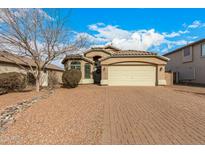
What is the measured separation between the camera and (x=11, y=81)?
1271 cm

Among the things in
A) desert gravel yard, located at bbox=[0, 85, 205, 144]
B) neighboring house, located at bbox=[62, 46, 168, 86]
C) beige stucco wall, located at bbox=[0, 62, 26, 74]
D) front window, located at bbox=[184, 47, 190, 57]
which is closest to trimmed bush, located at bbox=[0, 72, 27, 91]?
beige stucco wall, located at bbox=[0, 62, 26, 74]

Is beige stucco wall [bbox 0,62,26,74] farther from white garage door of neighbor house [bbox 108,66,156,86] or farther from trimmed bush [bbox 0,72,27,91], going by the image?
white garage door of neighbor house [bbox 108,66,156,86]

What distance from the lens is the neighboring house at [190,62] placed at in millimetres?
21594

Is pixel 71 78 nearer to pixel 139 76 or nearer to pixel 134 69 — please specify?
pixel 134 69

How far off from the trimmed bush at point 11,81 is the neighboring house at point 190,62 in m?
20.9

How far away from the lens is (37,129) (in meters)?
5.02

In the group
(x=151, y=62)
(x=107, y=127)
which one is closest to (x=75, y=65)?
(x=151, y=62)

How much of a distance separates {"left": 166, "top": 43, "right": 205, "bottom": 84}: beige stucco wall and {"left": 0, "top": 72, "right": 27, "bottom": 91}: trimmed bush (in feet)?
68.3

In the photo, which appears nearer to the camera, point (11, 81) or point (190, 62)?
point (11, 81)

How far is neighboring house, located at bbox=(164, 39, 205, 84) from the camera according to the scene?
70.8ft

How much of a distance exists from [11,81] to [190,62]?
22629 millimetres

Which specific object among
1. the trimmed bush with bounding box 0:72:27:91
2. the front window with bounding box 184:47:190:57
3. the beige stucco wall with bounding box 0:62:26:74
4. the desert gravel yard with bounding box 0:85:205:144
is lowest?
the desert gravel yard with bounding box 0:85:205:144

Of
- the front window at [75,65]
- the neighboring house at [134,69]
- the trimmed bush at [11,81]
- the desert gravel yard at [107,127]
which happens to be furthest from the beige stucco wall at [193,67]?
the trimmed bush at [11,81]
